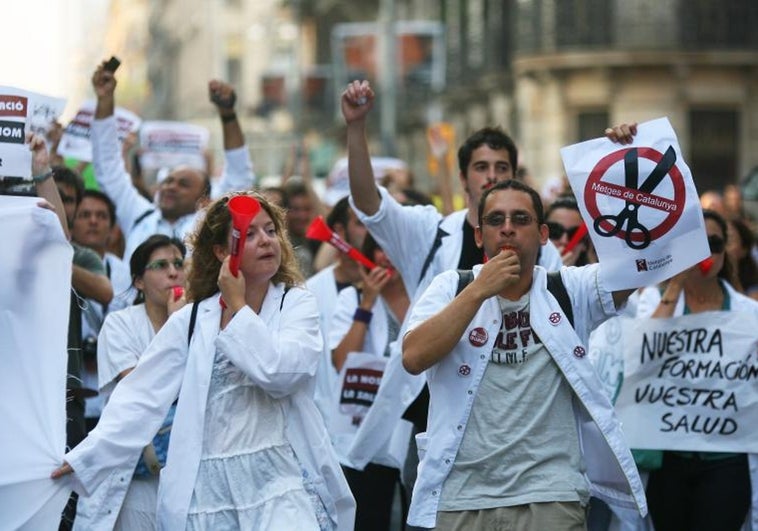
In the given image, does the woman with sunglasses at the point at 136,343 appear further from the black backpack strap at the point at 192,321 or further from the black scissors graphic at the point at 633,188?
the black scissors graphic at the point at 633,188

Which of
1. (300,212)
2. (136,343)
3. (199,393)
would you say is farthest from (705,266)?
(300,212)

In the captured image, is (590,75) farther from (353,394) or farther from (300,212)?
(353,394)

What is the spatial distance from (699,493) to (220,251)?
2772 mm

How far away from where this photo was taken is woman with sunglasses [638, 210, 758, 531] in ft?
25.6

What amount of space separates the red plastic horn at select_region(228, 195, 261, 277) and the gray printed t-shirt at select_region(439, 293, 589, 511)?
94cm

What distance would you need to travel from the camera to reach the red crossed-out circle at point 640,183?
6.30m

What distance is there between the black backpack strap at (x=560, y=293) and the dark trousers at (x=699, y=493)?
211 cm

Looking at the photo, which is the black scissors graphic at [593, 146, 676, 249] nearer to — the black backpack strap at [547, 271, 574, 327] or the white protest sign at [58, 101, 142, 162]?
the black backpack strap at [547, 271, 574, 327]

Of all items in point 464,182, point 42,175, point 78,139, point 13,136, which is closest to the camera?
point 42,175

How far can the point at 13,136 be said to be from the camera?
23.9 feet

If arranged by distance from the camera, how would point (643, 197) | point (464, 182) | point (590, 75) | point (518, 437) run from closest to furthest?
point (518, 437), point (643, 197), point (464, 182), point (590, 75)

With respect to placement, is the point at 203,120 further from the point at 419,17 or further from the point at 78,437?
the point at 78,437

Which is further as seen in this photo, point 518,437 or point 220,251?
point 220,251

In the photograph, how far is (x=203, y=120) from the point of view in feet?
245
